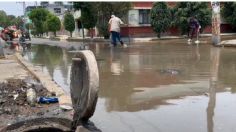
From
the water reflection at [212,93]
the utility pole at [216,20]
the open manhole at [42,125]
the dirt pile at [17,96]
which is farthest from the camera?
the utility pole at [216,20]

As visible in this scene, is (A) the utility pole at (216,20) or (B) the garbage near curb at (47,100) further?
(A) the utility pole at (216,20)

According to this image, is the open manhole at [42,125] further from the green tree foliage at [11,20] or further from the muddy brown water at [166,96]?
the green tree foliage at [11,20]

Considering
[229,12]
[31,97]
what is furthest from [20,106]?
[229,12]

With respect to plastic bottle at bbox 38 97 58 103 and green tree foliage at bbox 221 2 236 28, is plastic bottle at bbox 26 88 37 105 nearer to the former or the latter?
plastic bottle at bbox 38 97 58 103

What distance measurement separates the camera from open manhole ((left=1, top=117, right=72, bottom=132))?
20.0ft

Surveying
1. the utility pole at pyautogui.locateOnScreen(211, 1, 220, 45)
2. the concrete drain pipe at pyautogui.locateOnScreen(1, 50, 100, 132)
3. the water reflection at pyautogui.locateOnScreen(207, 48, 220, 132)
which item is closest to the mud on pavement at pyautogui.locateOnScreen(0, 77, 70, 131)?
the concrete drain pipe at pyautogui.locateOnScreen(1, 50, 100, 132)

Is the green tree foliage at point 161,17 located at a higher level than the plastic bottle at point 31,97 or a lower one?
higher

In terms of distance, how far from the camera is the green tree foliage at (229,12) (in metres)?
35.8

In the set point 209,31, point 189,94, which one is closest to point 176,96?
point 189,94

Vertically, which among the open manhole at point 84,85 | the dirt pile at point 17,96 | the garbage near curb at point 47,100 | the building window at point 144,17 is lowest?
the dirt pile at point 17,96

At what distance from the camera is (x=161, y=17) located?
3403cm

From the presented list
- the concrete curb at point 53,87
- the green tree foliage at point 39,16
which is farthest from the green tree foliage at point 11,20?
the concrete curb at point 53,87

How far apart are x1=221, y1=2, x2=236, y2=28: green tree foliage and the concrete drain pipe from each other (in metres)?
30.7

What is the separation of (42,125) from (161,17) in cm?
2859
